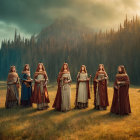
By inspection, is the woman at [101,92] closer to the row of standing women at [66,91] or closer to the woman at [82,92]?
the row of standing women at [66,91]

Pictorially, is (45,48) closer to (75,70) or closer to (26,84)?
(75,70)

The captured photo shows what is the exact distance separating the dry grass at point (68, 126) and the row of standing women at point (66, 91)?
692mm

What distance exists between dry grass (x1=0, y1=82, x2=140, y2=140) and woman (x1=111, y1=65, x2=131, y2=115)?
386 mm

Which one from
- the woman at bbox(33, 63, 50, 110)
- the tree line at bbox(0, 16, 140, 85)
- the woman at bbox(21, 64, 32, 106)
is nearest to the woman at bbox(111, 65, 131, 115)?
the woman at bbox(33, 63, 50, 110)

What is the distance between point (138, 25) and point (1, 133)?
160ft

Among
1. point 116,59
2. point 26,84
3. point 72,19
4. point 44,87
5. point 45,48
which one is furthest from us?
point 72,19

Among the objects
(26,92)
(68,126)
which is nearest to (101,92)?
(68,126)

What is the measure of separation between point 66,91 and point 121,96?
302 centimetres

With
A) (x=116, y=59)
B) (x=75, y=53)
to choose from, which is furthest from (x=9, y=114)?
(x=75, y=53)

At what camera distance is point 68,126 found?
6656mm

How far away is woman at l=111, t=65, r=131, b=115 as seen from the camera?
27.0 ft

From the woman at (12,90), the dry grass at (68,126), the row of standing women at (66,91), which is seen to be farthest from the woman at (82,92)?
the woman at (12,90)

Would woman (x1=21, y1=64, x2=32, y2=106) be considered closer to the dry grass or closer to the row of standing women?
the row of standing women

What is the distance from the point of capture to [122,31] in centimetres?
4953
